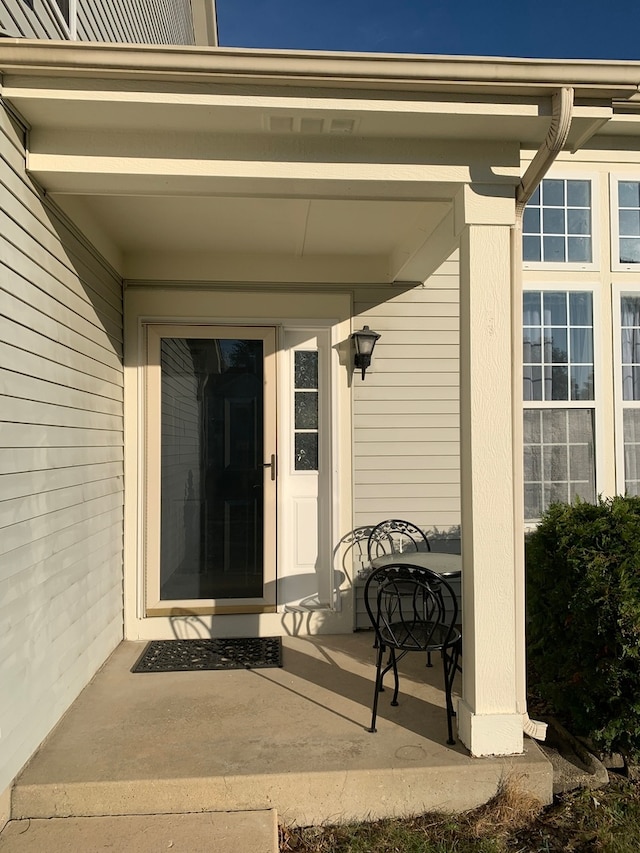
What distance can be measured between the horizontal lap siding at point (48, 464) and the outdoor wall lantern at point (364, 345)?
152 centimetres

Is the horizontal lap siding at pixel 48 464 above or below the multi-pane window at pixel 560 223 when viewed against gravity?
below

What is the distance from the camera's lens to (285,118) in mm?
2332

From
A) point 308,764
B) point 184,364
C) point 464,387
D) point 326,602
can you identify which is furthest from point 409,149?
point 326,602

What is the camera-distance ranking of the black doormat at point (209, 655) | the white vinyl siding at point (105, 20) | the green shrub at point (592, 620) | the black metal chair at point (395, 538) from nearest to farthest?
1. the white vinyl siding at point (105, 20)
2. the green shrub at point (592, 620)
3. the black doormat at point (209, 655)
4. the black metal chair at point (395, 538)

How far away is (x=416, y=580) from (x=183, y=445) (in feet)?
6.29

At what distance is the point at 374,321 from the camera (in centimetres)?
409

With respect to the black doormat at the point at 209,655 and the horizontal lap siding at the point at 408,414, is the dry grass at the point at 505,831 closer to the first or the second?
the black doormat at the point at 209,655

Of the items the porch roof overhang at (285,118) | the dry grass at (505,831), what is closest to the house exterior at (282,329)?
the porch roof overhang at (285,118)

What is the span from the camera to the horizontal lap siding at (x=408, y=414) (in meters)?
4.05

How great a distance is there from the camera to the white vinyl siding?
94.5 inches

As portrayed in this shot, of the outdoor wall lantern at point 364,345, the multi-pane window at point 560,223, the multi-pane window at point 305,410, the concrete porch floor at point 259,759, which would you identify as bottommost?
the concrete porch floor at point 259,759

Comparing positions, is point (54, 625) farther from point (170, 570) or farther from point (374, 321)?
point (374, 321)

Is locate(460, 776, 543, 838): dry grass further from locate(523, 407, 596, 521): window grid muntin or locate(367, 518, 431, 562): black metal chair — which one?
locate(523, 407, 596, 521): window grid muntin

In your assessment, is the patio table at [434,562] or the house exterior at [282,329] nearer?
the house exterior at [282,329]
